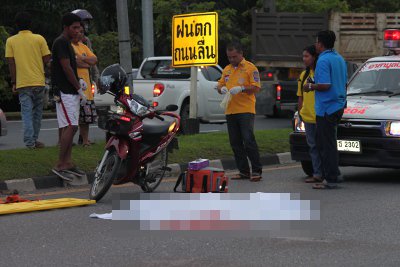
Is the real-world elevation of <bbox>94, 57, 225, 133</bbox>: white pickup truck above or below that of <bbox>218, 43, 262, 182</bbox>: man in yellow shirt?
below

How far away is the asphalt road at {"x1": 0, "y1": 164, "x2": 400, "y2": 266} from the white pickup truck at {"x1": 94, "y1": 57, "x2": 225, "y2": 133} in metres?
10.5

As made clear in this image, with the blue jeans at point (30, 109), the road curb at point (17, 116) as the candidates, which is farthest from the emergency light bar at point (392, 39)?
the road curb at point (17, 116)

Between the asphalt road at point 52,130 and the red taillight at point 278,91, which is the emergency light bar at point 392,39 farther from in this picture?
the red taillight at point 278,91

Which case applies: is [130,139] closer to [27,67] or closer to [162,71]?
[27,67]

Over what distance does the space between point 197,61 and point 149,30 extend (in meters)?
4.65

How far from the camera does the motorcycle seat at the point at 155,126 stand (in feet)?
35.5

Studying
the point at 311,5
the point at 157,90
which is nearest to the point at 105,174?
the point at 157,90

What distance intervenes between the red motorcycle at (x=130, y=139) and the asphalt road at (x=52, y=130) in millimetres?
7346

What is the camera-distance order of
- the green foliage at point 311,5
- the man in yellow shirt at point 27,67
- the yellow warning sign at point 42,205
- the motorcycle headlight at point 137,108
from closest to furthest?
1. the yellow warning sign at point 42,205
2. the motorcycle headlight at point 137,108
3. the man in yellow shirt at point 27,67
4. the green foliage at point 311,5

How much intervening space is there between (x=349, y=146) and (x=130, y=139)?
121 inches

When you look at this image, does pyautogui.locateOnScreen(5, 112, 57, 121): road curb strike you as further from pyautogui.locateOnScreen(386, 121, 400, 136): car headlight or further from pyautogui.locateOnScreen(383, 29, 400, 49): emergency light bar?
pyautogui.locateOnScreen(386, 121, 400, 136): car headlight

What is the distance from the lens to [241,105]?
1297 centimetres

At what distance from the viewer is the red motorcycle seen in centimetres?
1060

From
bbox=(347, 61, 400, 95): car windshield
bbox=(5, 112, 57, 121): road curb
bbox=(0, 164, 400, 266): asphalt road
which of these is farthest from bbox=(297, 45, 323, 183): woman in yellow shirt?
bbox=(5, 112, 57, 121): road curb
